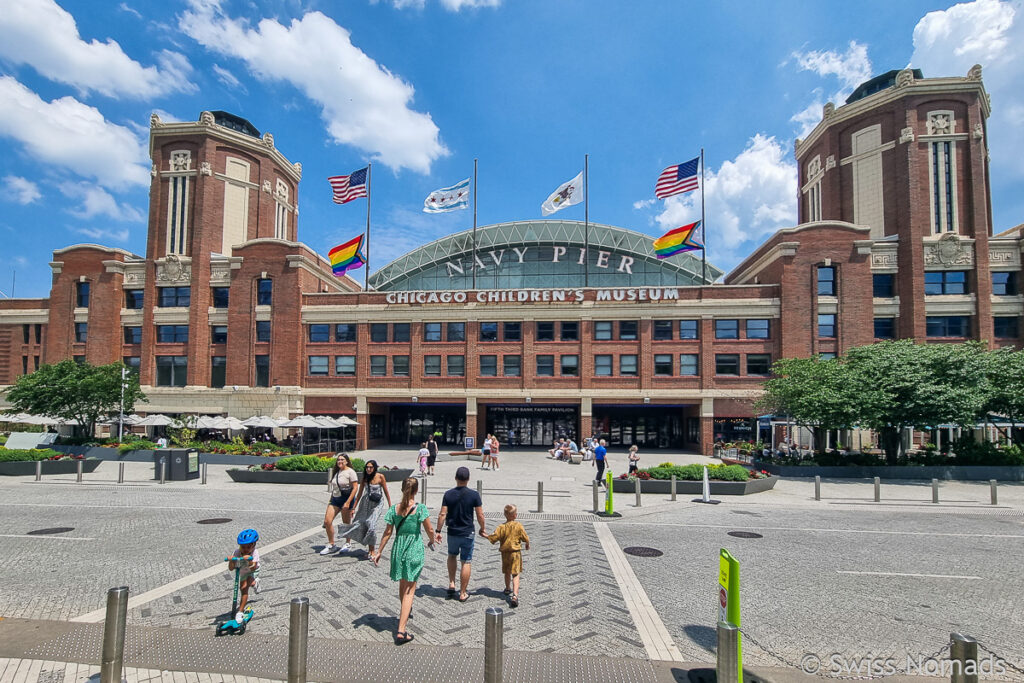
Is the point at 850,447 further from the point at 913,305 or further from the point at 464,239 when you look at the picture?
the point at 464,239

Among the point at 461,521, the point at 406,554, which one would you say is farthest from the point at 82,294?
the point at 406,554

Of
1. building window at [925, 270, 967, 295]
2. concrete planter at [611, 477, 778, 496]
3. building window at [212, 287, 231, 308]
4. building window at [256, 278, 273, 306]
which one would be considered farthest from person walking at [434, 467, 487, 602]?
building window at [925, 270, 967, 295]

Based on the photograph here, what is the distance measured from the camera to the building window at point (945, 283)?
37.2 metres

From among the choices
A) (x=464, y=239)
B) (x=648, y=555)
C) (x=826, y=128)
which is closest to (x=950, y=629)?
(x=648, y=555)

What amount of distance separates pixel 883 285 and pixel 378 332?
3476 centimetres

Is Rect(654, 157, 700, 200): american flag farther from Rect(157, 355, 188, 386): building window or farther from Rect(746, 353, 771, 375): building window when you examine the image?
Rect(157, 355, 188, 386): building window

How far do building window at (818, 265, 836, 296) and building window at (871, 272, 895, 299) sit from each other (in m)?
3.01

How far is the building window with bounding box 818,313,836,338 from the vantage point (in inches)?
1449

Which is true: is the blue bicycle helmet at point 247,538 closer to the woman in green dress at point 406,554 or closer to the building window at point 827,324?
the woman in green dress at point 406,554

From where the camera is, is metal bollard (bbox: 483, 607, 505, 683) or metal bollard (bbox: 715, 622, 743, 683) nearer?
metal bollard (bbox: 483, 607, 505, 683)

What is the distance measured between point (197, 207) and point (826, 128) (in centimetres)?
4839

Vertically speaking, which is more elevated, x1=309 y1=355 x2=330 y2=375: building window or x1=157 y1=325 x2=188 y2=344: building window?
x1=157 y1=325 x2=188 y2=344: building window

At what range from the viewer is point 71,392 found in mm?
32812

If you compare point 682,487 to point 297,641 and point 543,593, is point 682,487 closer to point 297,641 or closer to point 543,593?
point 543,593
